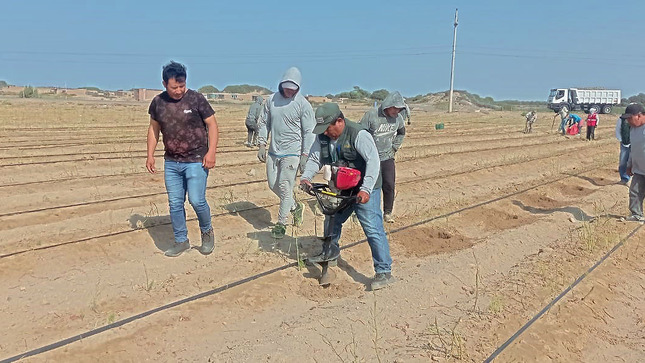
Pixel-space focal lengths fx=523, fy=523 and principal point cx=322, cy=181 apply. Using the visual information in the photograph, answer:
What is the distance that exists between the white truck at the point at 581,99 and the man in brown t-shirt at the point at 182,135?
157ft

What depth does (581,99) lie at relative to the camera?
4825 centimetres

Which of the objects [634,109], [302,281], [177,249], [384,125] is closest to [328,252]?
[302,281]

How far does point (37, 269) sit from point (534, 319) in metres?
4.31

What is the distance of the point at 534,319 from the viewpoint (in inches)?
159

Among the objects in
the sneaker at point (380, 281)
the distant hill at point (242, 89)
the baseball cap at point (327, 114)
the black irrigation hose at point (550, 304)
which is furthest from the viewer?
the distant hill at point (242, 89)

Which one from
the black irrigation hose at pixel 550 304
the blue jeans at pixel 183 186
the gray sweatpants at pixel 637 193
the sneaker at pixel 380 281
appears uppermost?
the blue jeans at pixel 183 186

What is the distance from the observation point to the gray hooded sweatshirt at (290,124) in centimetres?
539

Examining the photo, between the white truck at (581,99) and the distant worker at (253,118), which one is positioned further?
the white truck at (581,99)

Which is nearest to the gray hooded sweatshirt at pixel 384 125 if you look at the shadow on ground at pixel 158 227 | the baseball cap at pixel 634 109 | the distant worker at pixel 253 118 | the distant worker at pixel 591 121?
the shadow on ground at pixel 158 227

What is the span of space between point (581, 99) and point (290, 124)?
49.7 m

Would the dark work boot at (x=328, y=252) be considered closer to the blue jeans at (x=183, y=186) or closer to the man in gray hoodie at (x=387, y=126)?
the blue jeans at (x=183, y=186)

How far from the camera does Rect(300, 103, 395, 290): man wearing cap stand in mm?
3945

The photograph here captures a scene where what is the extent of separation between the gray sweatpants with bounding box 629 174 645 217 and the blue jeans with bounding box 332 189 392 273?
419 cm

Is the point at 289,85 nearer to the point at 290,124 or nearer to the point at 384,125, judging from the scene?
the point at 290,124
